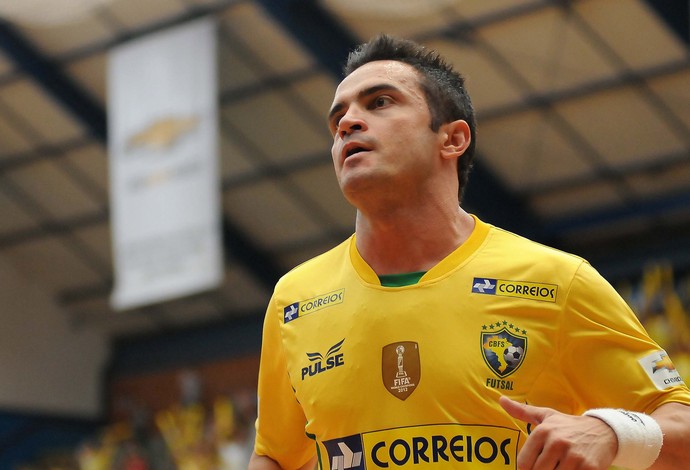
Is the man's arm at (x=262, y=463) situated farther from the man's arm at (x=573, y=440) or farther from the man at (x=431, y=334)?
the man's arm at (x=573, y=440)

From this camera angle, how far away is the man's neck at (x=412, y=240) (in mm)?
4523

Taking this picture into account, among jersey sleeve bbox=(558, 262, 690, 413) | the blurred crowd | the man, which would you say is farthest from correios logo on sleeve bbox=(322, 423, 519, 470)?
the blurred crowd

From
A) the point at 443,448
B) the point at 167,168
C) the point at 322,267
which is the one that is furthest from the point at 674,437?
the point at 167,168

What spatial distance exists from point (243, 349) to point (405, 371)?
29.6 meters

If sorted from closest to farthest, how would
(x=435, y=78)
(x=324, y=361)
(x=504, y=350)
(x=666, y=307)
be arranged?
1. (x=504, y=350)
2. (x=324, y=361)
3. (x=435, y=78)
4. (x=666, y=307)

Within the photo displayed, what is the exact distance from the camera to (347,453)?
13.9 feet

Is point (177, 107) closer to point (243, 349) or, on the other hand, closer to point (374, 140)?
point (243, 349)

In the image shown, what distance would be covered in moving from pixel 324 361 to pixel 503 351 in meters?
0.66

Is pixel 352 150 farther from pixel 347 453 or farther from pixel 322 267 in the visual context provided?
pixel 347 453

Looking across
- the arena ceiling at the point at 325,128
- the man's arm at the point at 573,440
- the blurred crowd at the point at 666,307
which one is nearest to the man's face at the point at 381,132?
the man's arm at the point at 573,440

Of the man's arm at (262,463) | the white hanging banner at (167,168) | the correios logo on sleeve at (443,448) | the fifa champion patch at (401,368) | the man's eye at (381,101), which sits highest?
the white hanging banner at (167,168)

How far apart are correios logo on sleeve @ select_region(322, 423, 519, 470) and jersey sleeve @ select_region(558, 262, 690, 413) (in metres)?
0.31

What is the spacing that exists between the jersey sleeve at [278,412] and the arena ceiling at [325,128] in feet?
54.5

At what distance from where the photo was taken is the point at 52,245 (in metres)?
32.6
